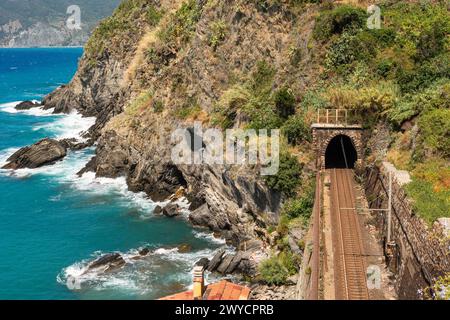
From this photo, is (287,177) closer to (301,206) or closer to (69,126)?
(301,206)

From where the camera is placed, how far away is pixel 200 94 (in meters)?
50.2

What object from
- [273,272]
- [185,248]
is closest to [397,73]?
[273,272]

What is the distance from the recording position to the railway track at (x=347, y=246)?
69.3 feet

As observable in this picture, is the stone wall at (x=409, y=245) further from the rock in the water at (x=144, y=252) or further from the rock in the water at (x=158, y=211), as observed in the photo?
the rock in the water at (x=158, y=211)

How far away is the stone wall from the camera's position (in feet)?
59.7

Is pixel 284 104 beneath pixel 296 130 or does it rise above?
above

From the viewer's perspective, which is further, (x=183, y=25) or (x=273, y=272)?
(x=183, y=25)

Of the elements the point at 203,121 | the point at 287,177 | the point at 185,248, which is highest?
the point at 203,121

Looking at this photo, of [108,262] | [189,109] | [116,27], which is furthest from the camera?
[116,27]

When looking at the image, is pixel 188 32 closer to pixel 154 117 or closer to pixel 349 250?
pixel 154 117

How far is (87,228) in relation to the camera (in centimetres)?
→ 4497

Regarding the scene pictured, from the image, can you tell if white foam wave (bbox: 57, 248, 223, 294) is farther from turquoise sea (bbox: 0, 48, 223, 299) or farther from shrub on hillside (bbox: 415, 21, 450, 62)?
shrub on hillside (bbox: 415, 21, 450, 62)

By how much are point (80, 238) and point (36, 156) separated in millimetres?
25259
